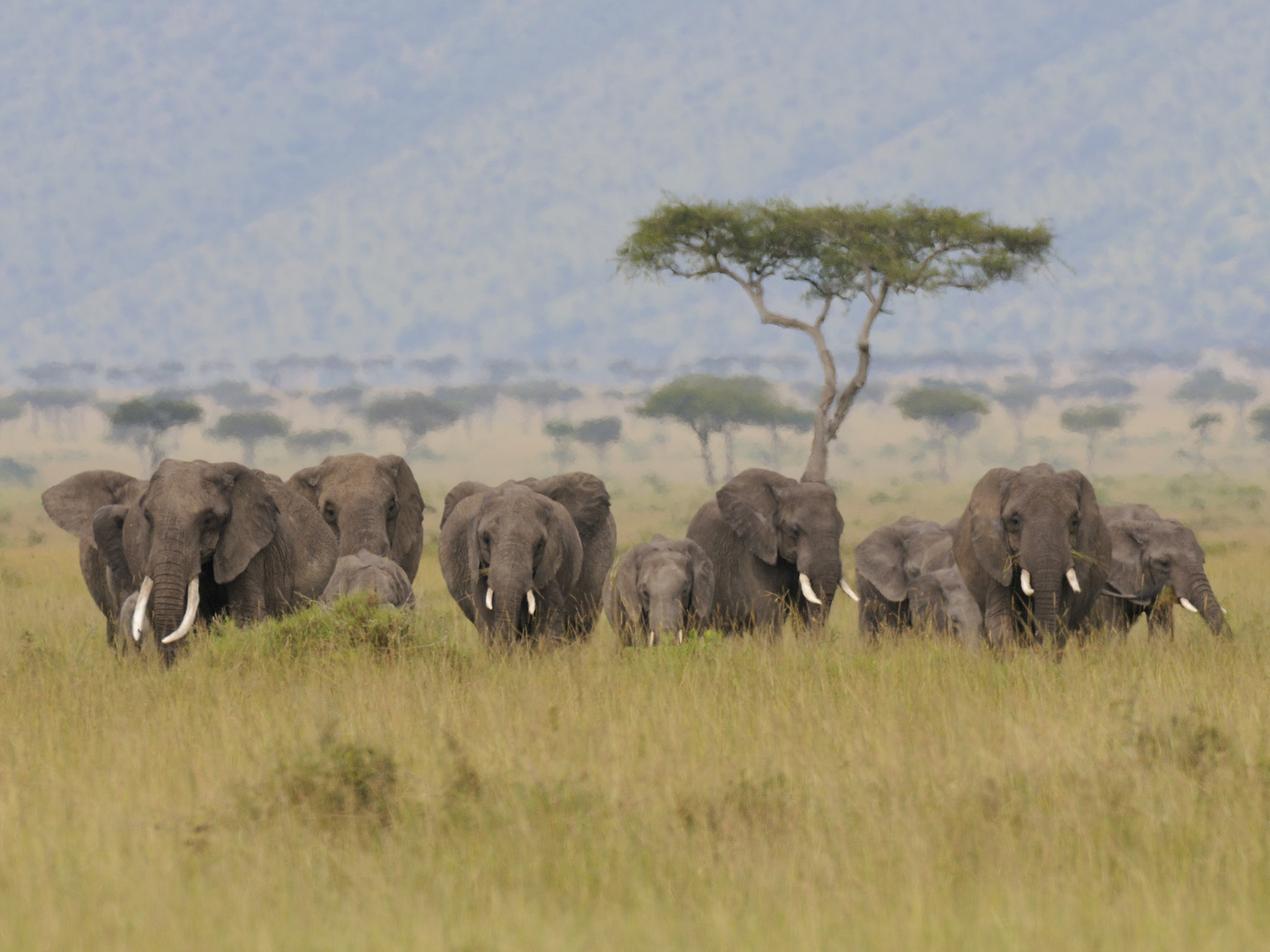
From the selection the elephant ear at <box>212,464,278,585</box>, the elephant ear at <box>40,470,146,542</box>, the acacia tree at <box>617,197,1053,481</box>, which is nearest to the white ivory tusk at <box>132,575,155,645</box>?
the elephant ear at <box>212,464,278,585</box>

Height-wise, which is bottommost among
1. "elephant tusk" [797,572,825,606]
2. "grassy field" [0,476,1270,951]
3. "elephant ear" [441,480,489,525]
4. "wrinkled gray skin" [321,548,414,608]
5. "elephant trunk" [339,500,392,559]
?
"grassy field" [0,476,1270,951]

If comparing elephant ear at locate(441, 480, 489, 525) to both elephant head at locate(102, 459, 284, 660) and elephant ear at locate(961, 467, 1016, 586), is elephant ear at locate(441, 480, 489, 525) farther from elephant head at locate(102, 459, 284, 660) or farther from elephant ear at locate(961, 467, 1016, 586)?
elephant ear at locate(961, 467, 1016, 586)

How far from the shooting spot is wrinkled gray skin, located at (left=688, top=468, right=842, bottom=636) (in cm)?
1552

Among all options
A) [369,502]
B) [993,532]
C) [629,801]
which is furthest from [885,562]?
[629,801]

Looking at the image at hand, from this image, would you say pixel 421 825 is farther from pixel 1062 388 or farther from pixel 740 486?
pixel 1062 388

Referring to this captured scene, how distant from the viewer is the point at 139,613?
10.6 metres

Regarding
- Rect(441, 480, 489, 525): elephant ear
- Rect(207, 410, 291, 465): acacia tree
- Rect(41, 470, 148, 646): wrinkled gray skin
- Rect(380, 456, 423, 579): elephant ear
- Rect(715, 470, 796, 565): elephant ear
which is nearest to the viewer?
Rect(41, 470, 148, 646): wrinkled gray skin

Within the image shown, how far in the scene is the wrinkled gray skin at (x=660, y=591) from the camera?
14.1 metres

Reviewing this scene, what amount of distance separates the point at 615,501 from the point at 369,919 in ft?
246

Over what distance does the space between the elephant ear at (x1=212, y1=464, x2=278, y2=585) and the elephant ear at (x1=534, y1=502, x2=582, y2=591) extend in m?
2.28

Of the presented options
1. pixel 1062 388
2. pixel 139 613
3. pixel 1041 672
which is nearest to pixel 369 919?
pixel 139 613

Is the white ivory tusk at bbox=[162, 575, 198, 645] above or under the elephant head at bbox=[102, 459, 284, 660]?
under

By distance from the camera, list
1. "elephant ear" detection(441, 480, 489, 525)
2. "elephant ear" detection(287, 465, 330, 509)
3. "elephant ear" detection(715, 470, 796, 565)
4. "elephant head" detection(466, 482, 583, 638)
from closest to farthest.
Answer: "elephant head" detection(466, 482, 583, 638)
"elephant ear" detection(441, 480, 489, 525)
"elephant ear" detection(715, 470, 796, 565)
"elephant ear" detection(287, 465, 330, 509)

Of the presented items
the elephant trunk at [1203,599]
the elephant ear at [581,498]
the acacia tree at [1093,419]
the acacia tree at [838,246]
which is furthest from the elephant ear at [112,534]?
the acacia tree at [1093,419]
